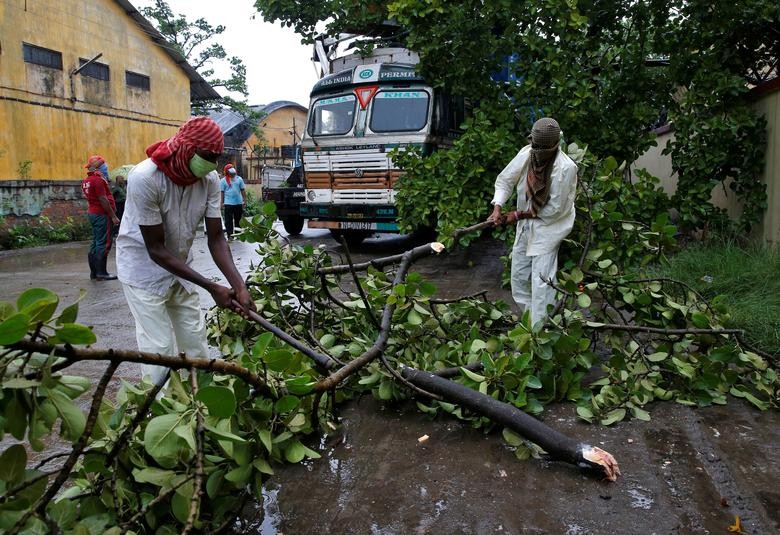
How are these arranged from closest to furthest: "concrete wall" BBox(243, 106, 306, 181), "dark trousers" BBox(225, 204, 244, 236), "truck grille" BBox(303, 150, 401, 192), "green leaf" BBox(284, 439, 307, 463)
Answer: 1. "green leaf" BBox(284, 439, 307, 463)
2. "truck grille" BBox(303, 150, 401, 192)
3. "dark trousers" BBox(225, 204, 244, 236)
4. "concrete wall" BBox(243, 106, 306, 181)

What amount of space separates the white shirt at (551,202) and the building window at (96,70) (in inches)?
641

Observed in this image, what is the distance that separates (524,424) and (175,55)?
2071 centimetres

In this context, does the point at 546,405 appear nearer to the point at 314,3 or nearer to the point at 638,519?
the point at 638,519

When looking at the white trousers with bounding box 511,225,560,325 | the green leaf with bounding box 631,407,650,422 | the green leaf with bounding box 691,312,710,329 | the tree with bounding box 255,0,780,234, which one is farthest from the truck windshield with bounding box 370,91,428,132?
the green leaf with bounding box 631,407,650,422

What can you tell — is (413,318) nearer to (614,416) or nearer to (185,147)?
(614,416)

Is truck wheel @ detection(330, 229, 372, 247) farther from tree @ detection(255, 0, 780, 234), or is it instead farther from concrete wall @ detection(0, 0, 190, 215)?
concrete wall @ detection(0, 0, 190, 215)

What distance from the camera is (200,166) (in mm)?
2896

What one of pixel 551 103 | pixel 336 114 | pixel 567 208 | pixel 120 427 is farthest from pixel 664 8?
pixel 120 427

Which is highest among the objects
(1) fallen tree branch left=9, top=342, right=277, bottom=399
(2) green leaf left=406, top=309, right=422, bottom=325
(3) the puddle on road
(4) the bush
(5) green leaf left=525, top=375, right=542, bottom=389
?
(1) fallen tree branch left=9, top=342, right=277, bottom=399

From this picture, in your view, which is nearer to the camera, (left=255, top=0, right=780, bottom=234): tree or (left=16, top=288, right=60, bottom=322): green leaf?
(left=16, top=288, right=60, bottom=322): green leaf

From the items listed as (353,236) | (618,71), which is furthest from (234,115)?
(618,71)

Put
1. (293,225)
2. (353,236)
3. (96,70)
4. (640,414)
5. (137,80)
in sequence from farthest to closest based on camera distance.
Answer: (137,80)
(96,70)
(293,225)
(353,236)
(640,414)

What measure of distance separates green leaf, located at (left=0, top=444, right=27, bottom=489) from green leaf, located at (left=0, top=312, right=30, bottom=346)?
36 centimetres

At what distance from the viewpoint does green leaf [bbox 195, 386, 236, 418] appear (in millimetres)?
1748
